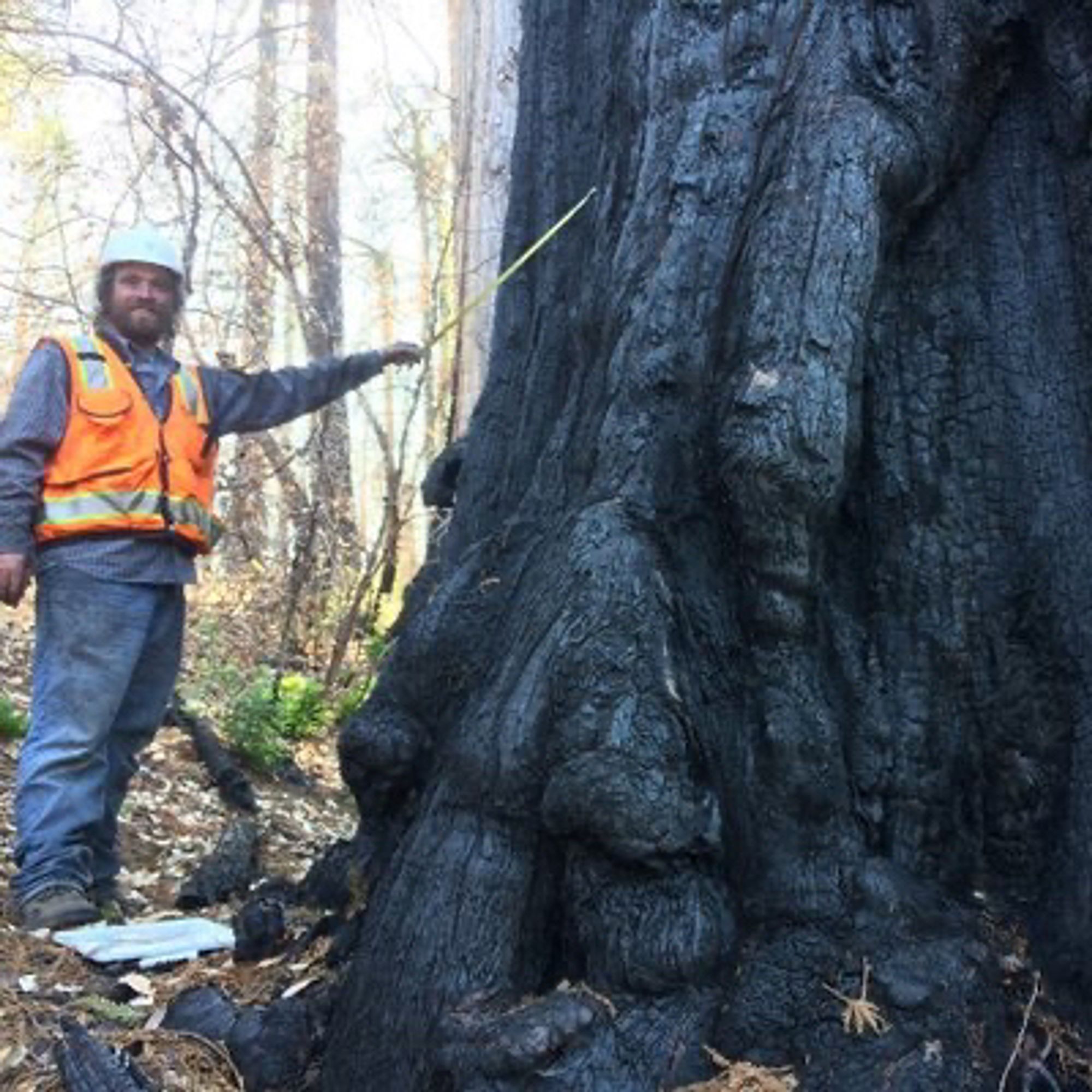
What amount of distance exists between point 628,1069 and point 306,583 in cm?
690

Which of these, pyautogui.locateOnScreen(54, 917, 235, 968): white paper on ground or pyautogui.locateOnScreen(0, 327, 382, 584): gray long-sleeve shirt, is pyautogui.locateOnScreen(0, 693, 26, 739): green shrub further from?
pyautogui.locateOnScreen(54, 917, 235, 968): white paper on ground

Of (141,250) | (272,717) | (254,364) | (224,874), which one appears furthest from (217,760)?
(254,364)

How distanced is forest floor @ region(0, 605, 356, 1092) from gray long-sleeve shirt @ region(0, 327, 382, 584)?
44.4 inches

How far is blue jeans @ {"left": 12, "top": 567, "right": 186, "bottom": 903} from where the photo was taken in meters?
4.30

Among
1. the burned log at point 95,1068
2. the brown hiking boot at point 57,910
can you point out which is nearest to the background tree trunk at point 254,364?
the brown hiking boot at point 57,910

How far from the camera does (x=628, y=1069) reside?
2412mm

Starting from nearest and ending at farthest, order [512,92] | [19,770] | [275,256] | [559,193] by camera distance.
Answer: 1. [559,193]
2. [19,770]
3. [512,92]
4. [275,256]

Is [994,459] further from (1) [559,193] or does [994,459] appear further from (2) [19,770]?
(2) [19,770]

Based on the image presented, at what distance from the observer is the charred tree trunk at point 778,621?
2.55 meters

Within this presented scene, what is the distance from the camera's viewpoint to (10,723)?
6605mm

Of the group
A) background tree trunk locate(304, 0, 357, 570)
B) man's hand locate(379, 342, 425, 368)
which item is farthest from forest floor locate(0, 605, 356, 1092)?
man's hand locate(379, 342, 425, 368)

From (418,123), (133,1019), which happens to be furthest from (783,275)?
(418,123)

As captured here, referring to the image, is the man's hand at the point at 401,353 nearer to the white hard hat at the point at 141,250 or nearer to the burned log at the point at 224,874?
the white hard hat at the point at 141,250

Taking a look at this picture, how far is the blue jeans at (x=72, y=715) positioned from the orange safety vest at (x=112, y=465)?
20cm
